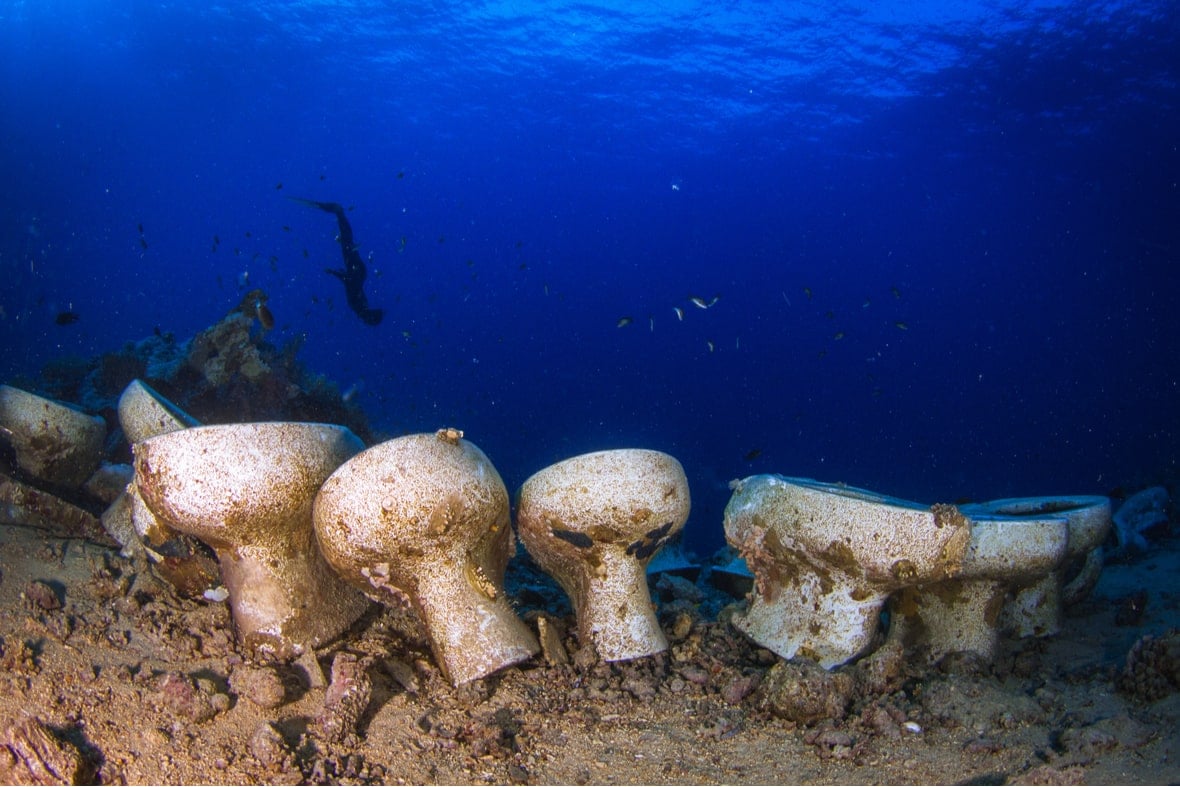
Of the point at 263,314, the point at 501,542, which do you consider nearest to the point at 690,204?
the point at 263,314

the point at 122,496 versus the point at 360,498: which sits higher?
the point at 360,498

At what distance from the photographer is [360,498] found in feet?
9.43

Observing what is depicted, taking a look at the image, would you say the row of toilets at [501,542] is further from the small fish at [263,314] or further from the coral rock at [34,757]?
the small fish at [263,314]

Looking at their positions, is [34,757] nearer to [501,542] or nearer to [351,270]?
[501,542]

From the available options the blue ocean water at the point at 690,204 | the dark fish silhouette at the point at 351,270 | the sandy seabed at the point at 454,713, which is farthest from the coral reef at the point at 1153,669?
the dark fish silhouette at the point at 351,270

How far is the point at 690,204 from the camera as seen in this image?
43.9 meters

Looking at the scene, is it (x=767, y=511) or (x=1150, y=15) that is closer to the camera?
(x=767, y=511)

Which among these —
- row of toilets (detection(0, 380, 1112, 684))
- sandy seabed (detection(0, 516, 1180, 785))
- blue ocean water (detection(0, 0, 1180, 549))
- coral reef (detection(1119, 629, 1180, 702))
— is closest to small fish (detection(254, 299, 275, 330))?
blue ocean water (detection(0, 0, 1180, 549))

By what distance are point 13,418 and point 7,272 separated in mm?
62733

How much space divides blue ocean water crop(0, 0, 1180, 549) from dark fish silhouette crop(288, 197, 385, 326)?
1.47m

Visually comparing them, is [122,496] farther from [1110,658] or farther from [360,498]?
[1110,658]

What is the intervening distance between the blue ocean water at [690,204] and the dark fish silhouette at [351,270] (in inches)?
57.8

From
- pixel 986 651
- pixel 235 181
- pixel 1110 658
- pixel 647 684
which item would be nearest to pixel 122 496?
pixel 647 684

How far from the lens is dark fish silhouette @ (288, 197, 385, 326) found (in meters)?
9.58
